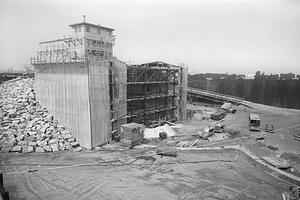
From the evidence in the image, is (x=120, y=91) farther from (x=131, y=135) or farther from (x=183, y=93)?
(x=183, y=93)

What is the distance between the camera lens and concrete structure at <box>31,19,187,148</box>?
21.2m

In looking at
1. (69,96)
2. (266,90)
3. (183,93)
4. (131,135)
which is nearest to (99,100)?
(69,96)

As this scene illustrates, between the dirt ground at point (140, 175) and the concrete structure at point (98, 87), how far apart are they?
3636 mm

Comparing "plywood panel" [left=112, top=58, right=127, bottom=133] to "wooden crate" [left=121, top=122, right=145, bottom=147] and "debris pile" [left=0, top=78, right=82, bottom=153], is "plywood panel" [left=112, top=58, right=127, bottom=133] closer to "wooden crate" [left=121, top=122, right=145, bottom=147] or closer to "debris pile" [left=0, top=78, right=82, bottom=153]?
"wooden crate" [left=121, top=122, right=145, bottom=147]

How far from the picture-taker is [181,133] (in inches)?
1011

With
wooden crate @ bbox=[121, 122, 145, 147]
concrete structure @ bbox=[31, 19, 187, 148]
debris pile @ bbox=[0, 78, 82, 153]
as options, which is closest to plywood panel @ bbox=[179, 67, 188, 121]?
concrete structure @ bbox=[31, 19, 187, 148]

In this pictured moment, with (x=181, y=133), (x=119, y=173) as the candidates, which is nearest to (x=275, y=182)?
(x=119, y=173)

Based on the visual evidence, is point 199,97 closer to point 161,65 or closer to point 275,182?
point 161,65

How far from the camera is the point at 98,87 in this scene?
21531 mm

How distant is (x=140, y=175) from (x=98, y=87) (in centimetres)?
1004

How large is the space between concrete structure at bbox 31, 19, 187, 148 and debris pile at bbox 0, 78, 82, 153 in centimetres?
93

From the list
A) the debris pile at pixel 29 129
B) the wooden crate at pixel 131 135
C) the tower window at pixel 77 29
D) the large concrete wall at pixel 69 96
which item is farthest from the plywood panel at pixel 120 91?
the tower window at pixel 77 29

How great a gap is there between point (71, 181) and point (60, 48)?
73.7 feet

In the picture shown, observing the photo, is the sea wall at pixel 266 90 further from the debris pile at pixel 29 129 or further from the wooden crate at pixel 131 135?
the debris pile at pixel 29 129
